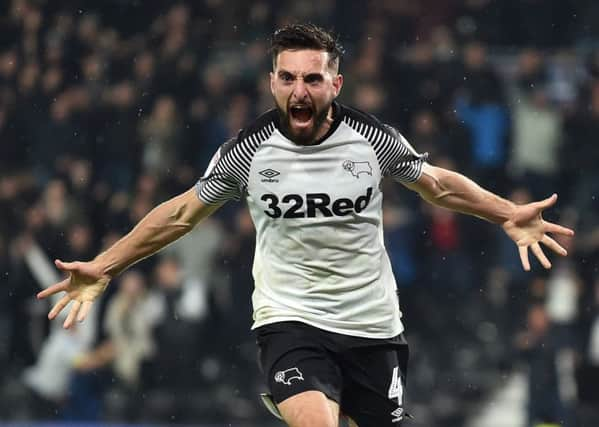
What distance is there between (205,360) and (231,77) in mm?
3001

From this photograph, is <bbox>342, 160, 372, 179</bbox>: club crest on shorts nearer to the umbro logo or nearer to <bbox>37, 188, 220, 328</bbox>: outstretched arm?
the umbro logo

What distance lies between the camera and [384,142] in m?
5.95

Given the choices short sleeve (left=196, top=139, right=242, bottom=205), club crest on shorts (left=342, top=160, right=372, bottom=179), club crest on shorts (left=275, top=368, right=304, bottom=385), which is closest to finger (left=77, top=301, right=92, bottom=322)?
short sleeve (left=196, top=139, right=242, bottom=205)

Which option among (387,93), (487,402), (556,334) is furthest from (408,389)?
(387,93)

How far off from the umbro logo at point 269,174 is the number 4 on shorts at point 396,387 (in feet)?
3.27

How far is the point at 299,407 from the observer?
571 centimetres

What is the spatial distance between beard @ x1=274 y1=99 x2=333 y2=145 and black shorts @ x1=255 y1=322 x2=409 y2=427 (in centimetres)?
77

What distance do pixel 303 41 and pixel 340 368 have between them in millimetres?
1377

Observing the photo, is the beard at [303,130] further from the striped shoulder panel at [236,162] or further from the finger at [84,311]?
the finger at [84,311]

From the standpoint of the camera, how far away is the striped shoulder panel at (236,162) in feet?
19.4

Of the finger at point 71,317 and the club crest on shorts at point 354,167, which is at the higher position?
the club crest on shorts at point 354,167

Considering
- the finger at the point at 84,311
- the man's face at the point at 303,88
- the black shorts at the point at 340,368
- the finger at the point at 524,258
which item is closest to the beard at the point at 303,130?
the man's face at the point at 303,88

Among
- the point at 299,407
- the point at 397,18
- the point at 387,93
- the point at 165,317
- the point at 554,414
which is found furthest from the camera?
the point at 397,18

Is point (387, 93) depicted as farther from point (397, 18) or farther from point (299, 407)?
point (299, 407)
